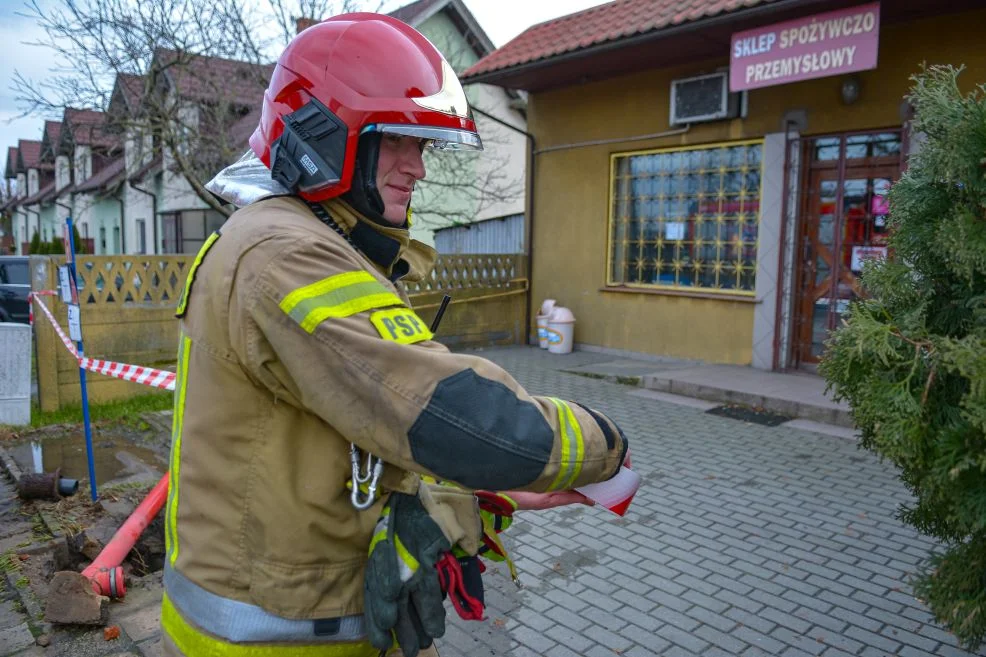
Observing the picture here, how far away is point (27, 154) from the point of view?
42750mm

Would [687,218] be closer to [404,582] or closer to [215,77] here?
[215,77]

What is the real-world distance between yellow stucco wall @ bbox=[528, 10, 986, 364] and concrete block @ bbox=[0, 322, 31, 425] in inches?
281

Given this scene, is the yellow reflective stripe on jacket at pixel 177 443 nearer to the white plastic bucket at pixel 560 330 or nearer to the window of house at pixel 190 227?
the white plastic bucket at pixel 560 330

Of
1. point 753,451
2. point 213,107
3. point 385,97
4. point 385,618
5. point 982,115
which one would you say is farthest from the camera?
point 213,107

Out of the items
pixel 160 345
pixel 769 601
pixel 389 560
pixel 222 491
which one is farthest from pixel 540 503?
pixel 160 345

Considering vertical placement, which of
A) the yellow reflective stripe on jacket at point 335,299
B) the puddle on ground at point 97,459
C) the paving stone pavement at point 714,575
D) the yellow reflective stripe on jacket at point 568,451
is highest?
the yellow reflective stripe on jacket at point 335,299

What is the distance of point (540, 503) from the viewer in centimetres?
170

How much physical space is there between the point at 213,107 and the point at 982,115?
1181 cm

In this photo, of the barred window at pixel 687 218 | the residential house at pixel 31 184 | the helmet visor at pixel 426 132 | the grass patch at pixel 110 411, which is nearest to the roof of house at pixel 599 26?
the barred window at pixel 687 218

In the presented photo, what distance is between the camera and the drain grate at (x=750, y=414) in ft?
23.3

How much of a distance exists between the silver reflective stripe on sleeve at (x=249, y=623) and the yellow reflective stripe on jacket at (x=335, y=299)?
613mm

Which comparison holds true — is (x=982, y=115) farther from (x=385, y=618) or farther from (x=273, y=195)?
(x=385, y=618)

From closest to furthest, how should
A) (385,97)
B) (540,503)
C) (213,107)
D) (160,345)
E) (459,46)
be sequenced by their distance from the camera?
(385,97) → (540,503) → (160,345) → (213,107) → (459,46)

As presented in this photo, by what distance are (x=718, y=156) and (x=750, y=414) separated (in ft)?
12.1
